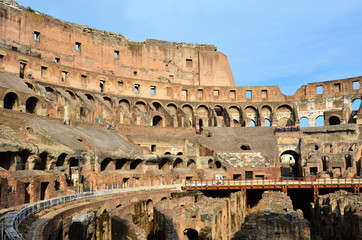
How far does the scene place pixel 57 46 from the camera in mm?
50719

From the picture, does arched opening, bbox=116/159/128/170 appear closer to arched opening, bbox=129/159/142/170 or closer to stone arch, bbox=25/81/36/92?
arched opening, bbox=129/159/142/170

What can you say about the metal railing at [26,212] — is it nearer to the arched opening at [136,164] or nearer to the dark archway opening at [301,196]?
the arched opening at [136,164]

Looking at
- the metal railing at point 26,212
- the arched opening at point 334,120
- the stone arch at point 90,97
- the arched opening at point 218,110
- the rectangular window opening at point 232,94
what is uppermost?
the rectangular window opening at point 232,94

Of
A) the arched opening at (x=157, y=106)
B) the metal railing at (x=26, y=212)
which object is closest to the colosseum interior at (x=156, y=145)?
the metal railing at (x=26, y=212)

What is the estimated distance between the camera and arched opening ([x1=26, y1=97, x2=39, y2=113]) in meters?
35.3

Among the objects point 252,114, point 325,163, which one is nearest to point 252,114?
point 252,114

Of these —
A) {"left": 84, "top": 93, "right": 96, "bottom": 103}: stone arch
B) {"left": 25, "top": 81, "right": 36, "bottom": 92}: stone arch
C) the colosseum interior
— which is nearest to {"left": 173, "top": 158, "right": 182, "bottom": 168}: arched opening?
the colosseum interior

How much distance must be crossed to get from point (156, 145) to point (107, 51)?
20556mm

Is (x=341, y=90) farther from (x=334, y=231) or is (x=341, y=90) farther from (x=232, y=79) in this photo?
(x=334, y=231)

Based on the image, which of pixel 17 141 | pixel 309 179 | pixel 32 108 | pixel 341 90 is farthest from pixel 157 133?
pixel 341 90

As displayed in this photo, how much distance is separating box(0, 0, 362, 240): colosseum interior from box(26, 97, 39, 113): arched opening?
18 centimetres

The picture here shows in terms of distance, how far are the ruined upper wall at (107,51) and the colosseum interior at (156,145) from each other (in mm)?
169

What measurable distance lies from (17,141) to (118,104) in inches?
1082

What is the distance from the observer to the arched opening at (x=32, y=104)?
35312 mm
